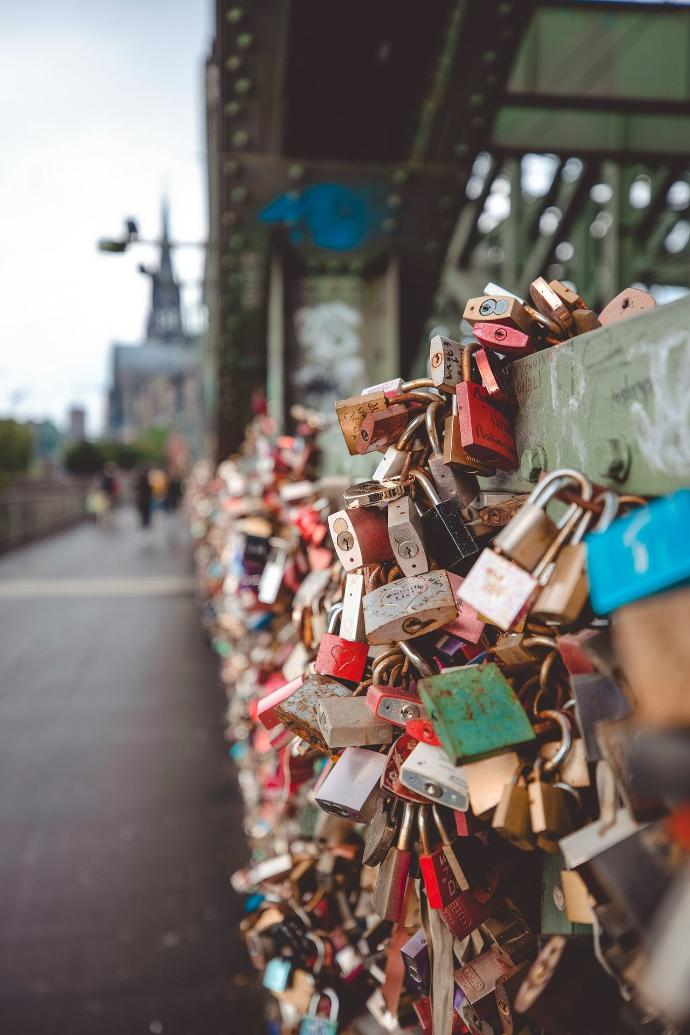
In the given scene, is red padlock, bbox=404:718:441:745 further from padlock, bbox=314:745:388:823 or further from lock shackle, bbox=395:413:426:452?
lock shackle, bbox=395:413:426:452

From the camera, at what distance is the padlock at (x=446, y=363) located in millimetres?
1131

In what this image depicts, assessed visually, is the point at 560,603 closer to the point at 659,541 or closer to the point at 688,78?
the point at 659,541

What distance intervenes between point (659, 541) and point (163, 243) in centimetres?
647

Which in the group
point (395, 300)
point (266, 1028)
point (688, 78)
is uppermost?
point (688, 78)

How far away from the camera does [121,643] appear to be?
25.5 feet

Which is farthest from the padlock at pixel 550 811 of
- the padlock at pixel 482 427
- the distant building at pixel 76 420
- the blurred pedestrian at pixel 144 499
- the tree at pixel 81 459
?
the distant building at pixel 76 420

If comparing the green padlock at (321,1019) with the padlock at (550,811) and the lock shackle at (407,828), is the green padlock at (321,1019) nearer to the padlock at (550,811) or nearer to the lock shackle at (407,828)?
the lock shackle at (407,828)

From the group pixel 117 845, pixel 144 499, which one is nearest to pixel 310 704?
pixel 117 845

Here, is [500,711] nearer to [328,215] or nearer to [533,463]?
[533,463]

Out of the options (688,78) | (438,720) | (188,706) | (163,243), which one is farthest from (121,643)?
(438,720)

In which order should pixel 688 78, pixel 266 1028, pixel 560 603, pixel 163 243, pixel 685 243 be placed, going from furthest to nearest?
pixel 685 243 → pixel 163 243 → pixel 688 78 → pixel 266 1028 → pixel 560 603

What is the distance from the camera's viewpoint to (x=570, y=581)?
0.80 m

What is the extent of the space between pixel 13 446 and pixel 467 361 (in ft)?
110

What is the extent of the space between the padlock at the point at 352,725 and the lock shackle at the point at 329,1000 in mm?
920
